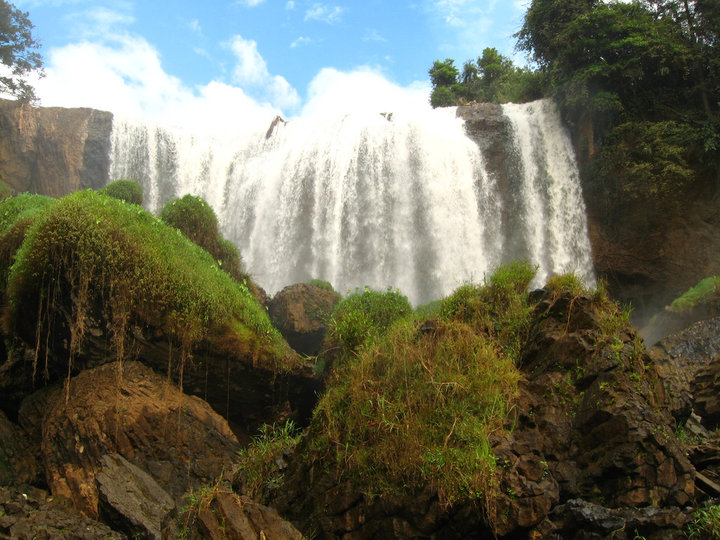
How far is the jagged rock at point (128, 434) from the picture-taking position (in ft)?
23.4

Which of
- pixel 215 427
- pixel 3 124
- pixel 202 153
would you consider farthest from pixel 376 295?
pixel 3 124

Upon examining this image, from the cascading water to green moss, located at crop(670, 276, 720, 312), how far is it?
421cm

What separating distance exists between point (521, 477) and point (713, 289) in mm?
10714

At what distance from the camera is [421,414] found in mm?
5742

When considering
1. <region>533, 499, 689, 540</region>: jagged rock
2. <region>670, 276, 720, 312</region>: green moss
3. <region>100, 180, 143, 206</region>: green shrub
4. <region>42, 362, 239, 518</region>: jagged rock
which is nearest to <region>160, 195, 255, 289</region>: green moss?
<region>100, 180, 143, 206</region>: green shrub

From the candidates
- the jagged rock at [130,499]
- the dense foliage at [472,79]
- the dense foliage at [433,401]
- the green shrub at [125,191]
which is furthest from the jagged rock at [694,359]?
the dense foliage at [472,79]

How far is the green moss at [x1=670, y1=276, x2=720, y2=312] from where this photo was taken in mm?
13055

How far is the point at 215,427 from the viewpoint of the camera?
8305 millimetres

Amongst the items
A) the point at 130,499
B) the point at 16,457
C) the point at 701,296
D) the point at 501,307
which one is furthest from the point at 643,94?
the point at 16,457

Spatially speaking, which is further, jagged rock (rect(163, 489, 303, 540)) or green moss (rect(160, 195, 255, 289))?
green moss (rect(160, 195, 255, 289))

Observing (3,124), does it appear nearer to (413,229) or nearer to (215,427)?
(413,229)

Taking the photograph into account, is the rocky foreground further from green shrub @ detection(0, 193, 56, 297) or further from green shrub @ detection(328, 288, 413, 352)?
green shrub @ detection(0, 193, 56, 297)

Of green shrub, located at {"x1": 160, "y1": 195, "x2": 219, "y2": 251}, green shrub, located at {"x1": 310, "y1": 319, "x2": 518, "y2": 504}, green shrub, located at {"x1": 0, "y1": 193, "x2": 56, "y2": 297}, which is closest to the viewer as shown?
green shrub, located at {"x1": 310, "y1": 319, "x2": 518, "y2": 504}

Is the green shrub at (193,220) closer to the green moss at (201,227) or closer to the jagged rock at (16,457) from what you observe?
the green moss at (201,227)
